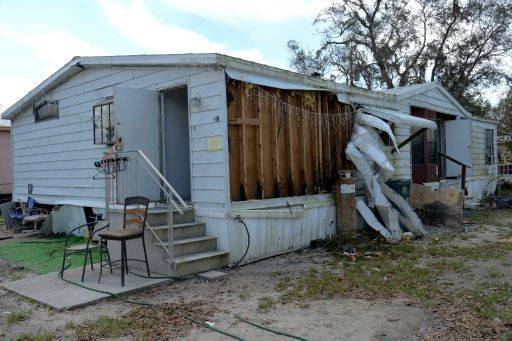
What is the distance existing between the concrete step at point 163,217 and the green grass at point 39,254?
4.48 feet

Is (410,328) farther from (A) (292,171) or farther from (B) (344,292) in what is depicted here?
(A) (292,171)

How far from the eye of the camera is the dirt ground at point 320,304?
3680 millimetres

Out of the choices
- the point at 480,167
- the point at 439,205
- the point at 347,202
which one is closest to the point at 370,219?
the point at 347,202

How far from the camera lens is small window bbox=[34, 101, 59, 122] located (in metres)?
9.52

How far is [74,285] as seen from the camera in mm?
5164

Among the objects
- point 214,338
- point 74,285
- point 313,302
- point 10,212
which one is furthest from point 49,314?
point 10,212

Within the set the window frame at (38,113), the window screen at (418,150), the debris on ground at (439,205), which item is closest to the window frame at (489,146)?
the window screen at (418,150)

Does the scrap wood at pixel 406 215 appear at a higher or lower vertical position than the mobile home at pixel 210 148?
lower

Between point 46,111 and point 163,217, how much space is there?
17.9 feet

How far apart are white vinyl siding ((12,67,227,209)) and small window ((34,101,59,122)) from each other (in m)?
0.13

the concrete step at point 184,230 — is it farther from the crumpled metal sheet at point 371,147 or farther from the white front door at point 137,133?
the crumpled metal sheet at point 371,147

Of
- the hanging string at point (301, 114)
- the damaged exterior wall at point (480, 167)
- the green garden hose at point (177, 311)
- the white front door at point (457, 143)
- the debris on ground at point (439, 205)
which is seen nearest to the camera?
the green garden hose at point (177, 311)

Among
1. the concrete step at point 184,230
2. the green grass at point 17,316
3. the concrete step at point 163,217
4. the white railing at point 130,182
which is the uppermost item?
the white railing at point 130,182

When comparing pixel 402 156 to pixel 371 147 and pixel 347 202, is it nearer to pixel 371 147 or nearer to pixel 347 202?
pixel 371 147
